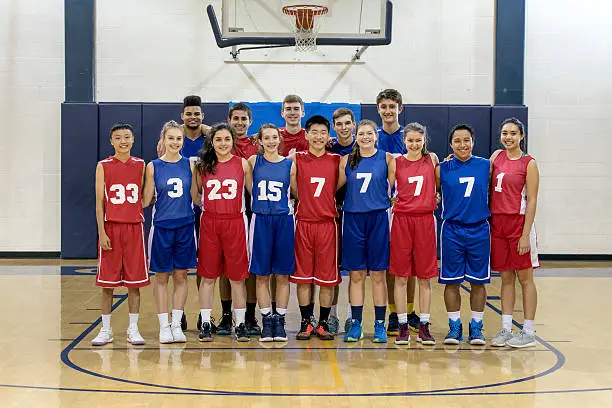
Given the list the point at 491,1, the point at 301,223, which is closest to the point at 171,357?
the point at 301,223

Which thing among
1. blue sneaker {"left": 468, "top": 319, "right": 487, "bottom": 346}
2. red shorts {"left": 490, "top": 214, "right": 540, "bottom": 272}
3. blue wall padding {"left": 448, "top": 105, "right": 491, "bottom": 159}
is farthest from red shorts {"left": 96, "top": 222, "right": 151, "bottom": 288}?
blue wall padding {"left": 448, "top": 105, "right": 491, "bottom": 159}

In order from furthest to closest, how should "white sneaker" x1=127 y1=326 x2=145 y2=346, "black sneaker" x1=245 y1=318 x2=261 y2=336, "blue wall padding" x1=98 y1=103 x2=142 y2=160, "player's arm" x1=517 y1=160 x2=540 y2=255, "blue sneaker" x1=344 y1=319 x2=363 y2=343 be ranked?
1. "blue wall padding" x1=98 y1=103 x2=142 y2=160
2. "black sneaker" x1=245 y1=318 x2=261 y2=336
3. "blue sneaker" x1=344 y1=319 x2=363 y2=343
4. "white sneaker" x1=127 y1=326 x2=145 y2=346
5. "player's arm" x1=517 y1=160 x2=540 y2=255

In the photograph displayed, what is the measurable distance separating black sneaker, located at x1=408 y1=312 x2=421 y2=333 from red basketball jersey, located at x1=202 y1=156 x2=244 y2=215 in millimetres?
1671

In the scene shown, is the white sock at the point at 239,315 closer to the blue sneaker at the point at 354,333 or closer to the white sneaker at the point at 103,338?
the blue sneaker at the point at 354,333

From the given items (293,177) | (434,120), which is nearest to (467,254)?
(293,177)

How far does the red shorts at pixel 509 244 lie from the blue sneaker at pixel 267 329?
173 cm

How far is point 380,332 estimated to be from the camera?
5754mm

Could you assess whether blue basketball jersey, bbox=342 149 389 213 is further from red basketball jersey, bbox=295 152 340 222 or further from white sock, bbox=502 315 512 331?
white sock, bbox=502 315 512 331

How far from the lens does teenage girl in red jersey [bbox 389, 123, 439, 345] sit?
5645mm

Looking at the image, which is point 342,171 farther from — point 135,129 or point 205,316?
point 135,129

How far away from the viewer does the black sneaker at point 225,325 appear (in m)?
6.00

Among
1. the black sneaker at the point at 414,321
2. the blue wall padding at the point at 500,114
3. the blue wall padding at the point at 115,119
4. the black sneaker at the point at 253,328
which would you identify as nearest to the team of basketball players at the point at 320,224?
the black sneaker at the point at 253,328

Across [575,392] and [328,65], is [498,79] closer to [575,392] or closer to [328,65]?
[328,65]

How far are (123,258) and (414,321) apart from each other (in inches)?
92.4
